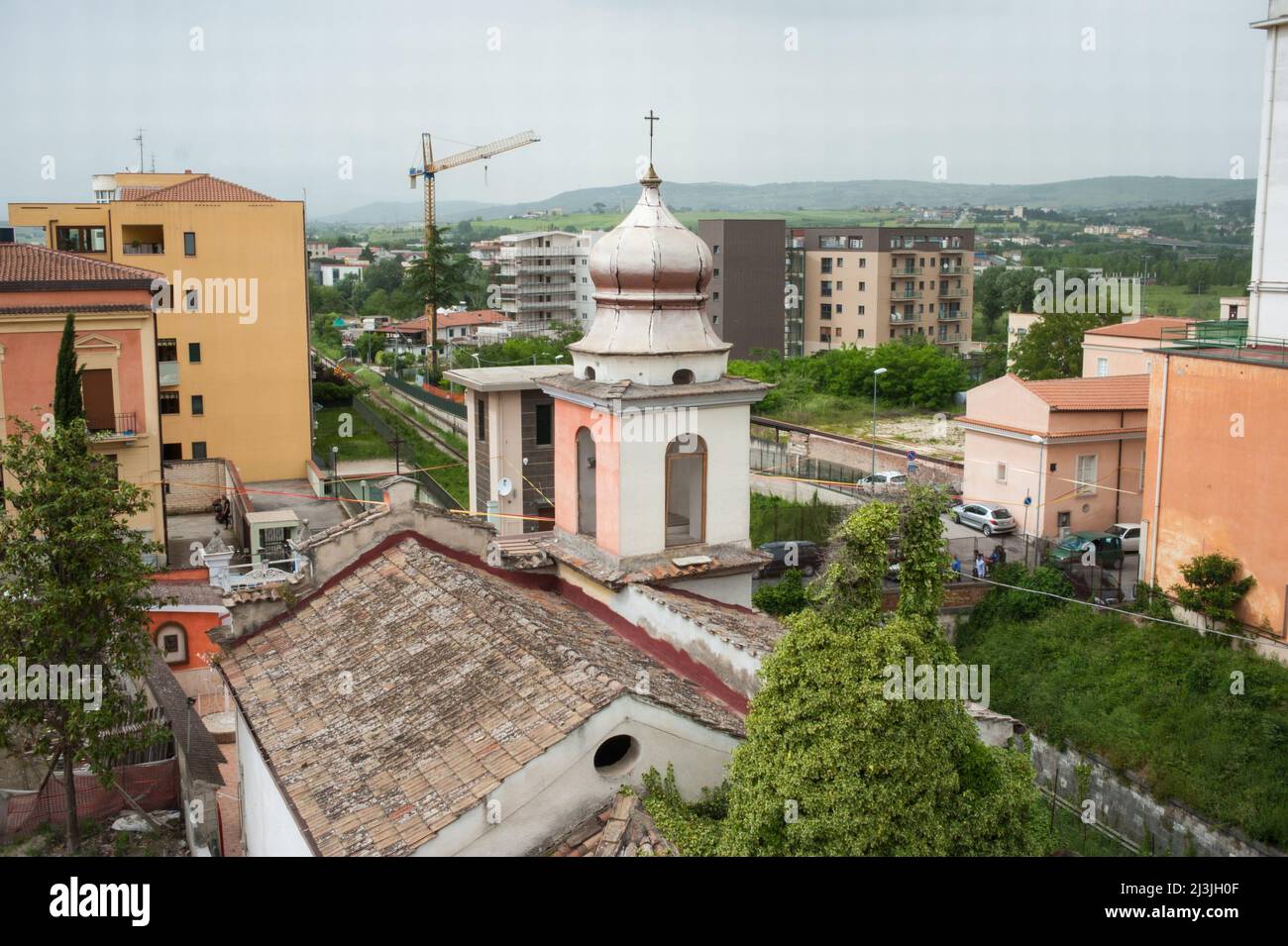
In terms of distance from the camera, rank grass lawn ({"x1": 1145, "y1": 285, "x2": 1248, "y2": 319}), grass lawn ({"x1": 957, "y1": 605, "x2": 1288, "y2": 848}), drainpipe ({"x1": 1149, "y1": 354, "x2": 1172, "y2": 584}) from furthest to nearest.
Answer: grass lawn ({"x1": 1145, "y1": 285, "x2": 1248, "y2": 319}), drainpipe ({"x1": 1149, "y1": 354, "x2": 1172, "y2": 584}), grass lawn ({"x1": 957, "y1": 605, "x2": 1288, "y2": 848})

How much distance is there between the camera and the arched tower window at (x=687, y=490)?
17750 millimetres

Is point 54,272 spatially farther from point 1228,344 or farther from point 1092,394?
point 1228,344

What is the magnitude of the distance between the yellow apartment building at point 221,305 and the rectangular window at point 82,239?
0.04 meters

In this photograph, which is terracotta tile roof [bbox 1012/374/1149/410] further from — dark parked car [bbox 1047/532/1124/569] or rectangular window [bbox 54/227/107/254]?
rectangular window [bbox 54/227/107/254]

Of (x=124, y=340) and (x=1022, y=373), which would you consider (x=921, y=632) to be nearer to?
(x=124, y=340)

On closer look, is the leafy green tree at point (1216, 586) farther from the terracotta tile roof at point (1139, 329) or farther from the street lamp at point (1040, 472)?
the terracotta tile roof at point (1139, 329)

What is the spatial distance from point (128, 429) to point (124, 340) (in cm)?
258

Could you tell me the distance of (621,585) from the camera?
54.9 ft

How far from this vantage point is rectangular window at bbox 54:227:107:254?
49.2 metres

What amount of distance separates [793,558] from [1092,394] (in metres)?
11.3

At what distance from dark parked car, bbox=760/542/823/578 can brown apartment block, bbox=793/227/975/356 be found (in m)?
51.1

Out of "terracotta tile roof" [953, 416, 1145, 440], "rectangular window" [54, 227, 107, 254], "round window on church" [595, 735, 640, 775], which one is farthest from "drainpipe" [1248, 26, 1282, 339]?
"rectangular window" [54, 227, 107, 254]

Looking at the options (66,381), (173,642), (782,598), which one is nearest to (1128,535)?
(782,598)

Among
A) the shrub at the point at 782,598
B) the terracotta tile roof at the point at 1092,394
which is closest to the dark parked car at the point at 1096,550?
the terracotta tile roof at the point at 1092,394
